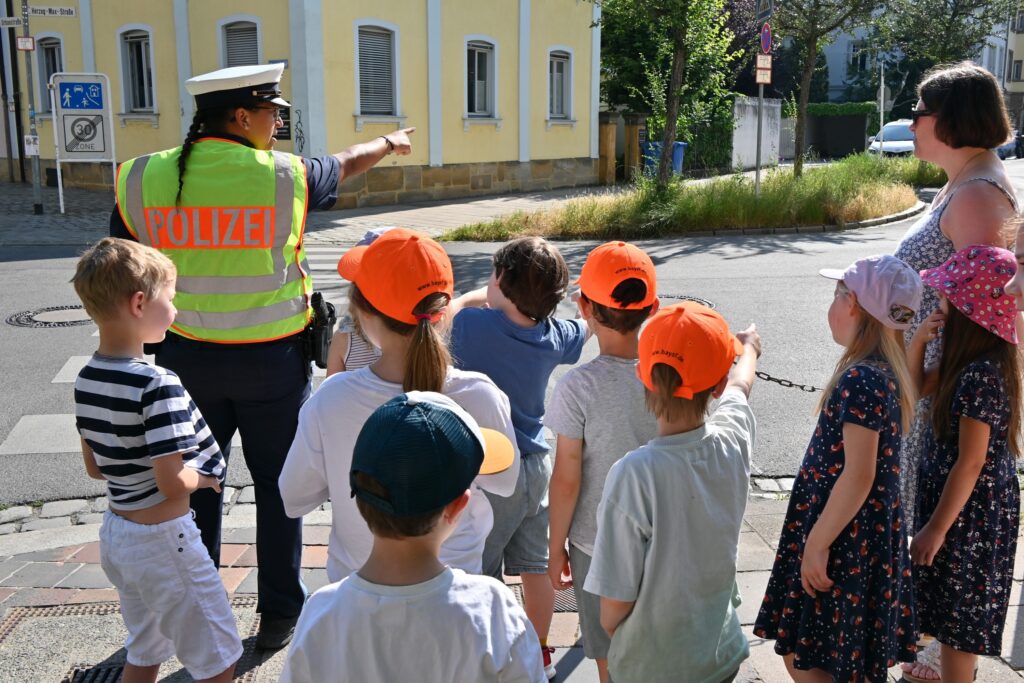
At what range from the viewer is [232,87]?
346cm

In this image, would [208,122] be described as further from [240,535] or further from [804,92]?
[804,92]

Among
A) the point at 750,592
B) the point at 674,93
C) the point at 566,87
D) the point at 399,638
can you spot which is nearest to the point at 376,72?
the point at 674,93

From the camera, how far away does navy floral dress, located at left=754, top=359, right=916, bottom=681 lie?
2703 mm

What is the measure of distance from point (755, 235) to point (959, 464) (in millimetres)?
13153

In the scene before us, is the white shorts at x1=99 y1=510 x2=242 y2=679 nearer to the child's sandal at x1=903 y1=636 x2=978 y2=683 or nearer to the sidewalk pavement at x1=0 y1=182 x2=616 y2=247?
the child's sandal at x1=903 y1=636 x2=978 y2=683

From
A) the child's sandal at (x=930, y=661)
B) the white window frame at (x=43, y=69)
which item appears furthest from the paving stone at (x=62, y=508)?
the white window frame at (x=43, y=69)

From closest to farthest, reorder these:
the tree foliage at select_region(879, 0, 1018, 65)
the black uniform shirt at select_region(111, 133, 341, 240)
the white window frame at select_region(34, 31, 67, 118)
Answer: the black uniform shirt at select_region(111, 133, 341, 240) < the white window frame at select_region(34, 31, 67, 118) < the tree foliage at select_region(879, 0, 1018, 65)

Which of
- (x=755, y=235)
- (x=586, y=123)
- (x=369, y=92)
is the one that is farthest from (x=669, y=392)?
(x=586, y=123)

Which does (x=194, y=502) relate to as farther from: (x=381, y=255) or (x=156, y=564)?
(x=381, y=255)

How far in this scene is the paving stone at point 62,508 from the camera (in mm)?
5098

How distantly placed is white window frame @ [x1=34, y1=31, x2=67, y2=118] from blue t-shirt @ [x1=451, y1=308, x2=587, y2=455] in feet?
72.5

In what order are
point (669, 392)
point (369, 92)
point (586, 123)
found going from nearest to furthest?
point (669, 392) < point (369, 92) < point (586, 123)

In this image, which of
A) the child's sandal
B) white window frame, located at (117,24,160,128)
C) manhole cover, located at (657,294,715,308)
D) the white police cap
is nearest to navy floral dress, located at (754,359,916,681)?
the child's sandal

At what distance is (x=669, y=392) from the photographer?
2.51m
